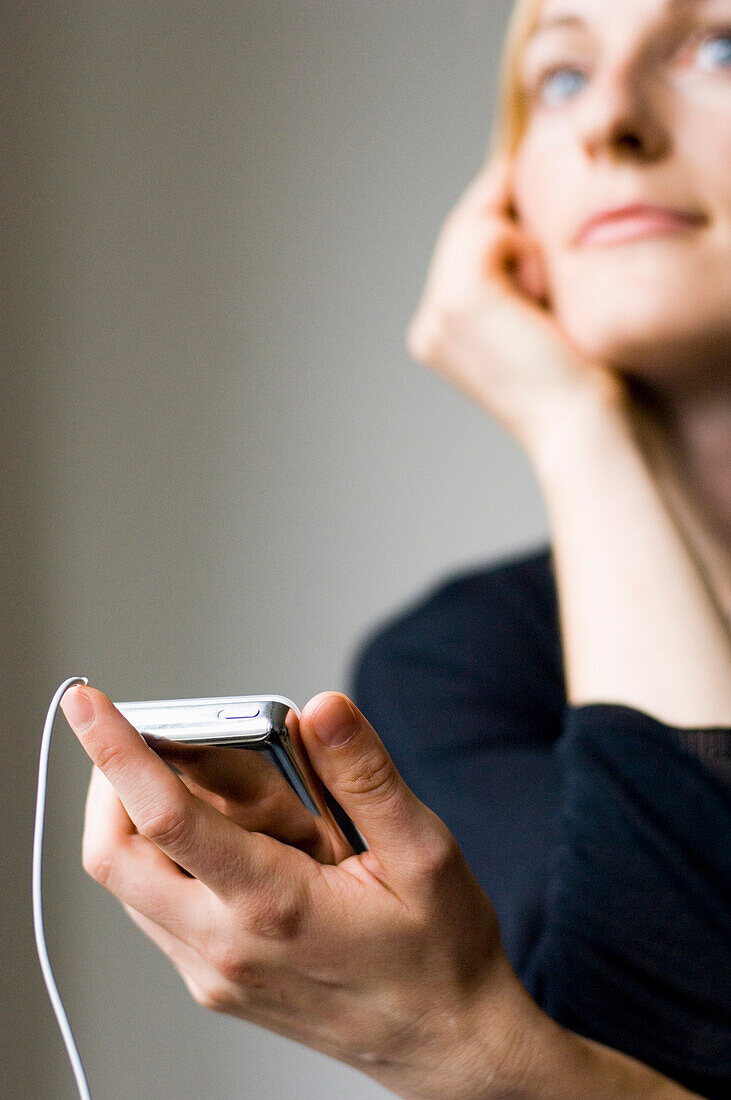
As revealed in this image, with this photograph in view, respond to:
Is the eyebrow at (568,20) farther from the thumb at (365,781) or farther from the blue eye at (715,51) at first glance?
the thumb at (365,781)

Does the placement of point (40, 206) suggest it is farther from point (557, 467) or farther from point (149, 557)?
point (557, 467)

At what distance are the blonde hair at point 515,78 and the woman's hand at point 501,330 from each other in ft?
0.11

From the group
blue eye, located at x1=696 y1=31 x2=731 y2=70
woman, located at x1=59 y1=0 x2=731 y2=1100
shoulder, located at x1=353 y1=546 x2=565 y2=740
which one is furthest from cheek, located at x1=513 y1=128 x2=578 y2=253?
shoulder, located at x1=353 y1=546 x2=565 y2=740

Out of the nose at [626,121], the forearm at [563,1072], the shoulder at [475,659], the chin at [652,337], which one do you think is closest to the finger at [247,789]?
the forearm at [563,1072]

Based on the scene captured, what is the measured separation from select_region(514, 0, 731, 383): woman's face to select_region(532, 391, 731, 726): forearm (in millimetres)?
88

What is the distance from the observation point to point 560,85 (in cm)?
100

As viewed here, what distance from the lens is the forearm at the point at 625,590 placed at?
71 centimetres

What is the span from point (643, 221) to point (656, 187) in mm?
31

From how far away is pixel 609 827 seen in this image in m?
0.65

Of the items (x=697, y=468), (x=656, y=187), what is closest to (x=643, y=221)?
(x=656, y=187)

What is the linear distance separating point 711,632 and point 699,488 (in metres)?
0.33

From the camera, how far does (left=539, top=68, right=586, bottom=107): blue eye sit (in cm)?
98

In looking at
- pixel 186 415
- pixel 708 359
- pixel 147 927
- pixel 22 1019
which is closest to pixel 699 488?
pixel 708 359

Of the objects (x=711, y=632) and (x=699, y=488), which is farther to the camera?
(x=699, y=488)
